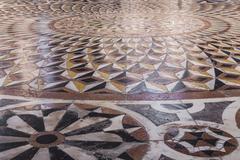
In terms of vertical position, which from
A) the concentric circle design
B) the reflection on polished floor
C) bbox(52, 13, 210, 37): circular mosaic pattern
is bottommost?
bbox(52, 13, 210, 37): circular mosaic pattern

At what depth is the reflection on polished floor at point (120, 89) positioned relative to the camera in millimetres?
2020

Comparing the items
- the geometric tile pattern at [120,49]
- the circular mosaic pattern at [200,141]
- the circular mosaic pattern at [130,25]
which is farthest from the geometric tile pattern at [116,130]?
the circular mosaic pattern at [130,25]

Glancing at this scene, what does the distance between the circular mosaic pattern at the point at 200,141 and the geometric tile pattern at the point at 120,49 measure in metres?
0.72

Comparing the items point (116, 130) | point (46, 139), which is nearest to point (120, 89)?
point (116, 130)

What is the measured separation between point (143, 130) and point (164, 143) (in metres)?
0.19

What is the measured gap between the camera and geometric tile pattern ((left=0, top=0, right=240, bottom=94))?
3.08 meters

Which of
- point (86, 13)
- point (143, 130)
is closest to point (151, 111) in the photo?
point (143, 130)

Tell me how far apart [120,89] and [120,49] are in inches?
53.0

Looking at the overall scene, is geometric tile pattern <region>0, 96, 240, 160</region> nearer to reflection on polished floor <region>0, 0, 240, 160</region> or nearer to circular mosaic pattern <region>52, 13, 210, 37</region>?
reflection on polished floor <region>0, 0, 240, 160</region>

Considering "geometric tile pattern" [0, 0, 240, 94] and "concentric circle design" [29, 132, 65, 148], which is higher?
"concentric circle design" [29, 132, 65, 148]

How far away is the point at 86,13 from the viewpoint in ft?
22.1

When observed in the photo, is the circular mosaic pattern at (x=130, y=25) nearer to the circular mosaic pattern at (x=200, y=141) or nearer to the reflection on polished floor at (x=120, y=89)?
the reflection on polished floor at (x=120, y=89)

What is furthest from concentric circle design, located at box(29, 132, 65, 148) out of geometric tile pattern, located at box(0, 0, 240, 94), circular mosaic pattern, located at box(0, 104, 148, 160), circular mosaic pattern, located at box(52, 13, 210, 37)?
circular mosaic pattern, located at box(52, 13, 210, 37)

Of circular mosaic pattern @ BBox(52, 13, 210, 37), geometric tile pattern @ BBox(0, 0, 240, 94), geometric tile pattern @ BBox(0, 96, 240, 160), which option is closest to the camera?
geometric tile pattern @ BBox(0, 96, 240, 160)
